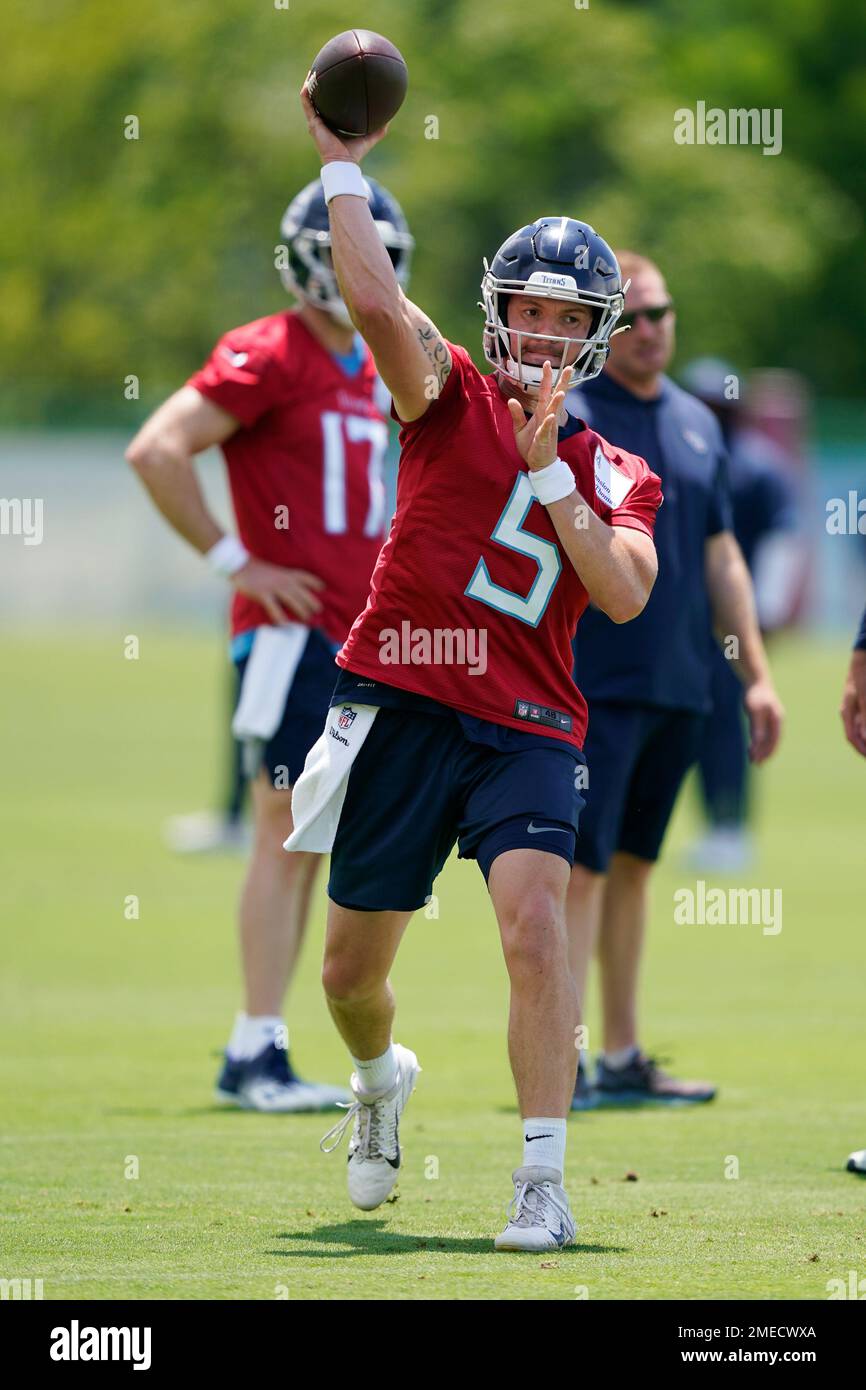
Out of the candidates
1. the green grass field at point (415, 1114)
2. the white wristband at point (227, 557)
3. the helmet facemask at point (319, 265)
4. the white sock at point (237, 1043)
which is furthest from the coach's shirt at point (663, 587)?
the white sock at point (237, 1043)

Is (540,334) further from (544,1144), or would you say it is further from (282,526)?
(282,526)

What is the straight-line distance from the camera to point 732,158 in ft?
159

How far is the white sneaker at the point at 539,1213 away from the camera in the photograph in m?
5.16

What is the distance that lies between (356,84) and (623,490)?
1.19 meters

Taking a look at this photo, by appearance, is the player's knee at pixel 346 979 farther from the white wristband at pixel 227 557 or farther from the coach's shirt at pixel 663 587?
the white wristband at pixel 227 557

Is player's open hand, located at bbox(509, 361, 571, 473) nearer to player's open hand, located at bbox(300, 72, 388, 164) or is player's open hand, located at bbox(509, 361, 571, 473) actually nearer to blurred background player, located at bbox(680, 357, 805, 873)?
player's open hand, located at bbox(300, 72, 388, 164)

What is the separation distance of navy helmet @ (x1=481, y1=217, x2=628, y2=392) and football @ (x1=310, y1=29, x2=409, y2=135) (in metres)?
0.46

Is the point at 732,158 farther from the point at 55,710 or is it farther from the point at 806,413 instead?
the point at 55,710

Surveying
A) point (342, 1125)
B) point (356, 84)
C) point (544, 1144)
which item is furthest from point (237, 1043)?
A: point (356, 84)

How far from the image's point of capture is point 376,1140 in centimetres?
586

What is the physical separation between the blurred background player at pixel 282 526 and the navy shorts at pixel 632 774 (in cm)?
94

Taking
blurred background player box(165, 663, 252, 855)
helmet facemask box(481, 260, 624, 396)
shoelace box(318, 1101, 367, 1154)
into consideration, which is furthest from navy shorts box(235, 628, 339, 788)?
blurred background player box(165, 663, 252, 855)

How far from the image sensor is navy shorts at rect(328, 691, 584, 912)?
548cm
